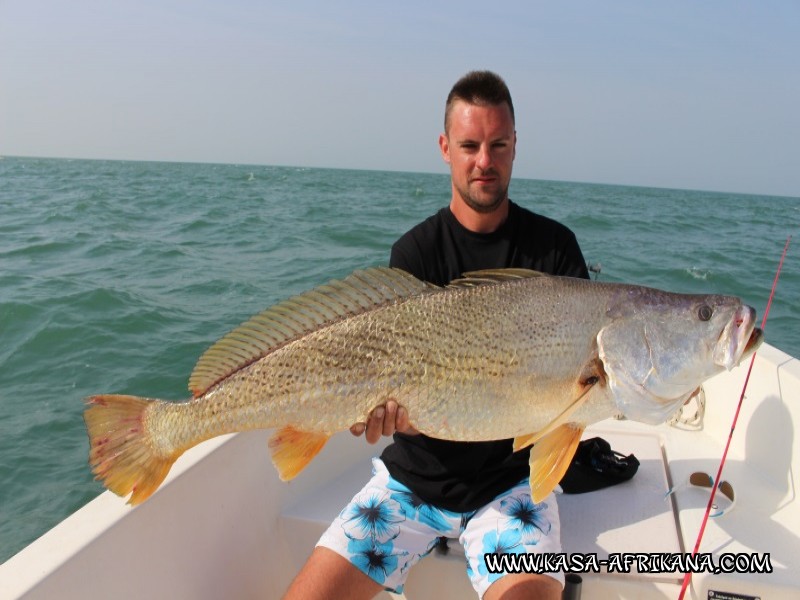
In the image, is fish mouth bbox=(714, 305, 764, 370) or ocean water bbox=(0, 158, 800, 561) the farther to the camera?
ocean water bbox=(0, 158, 800, 561)

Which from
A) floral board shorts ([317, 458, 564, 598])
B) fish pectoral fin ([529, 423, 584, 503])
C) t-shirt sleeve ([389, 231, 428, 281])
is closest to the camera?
fish pectoral fin ([529, 423, 584, 503])

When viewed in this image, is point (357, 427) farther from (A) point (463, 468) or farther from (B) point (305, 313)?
(A) point (463, 468)

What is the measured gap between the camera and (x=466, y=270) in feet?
10.1

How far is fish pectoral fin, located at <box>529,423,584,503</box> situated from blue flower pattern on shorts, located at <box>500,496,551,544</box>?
0.32 metres

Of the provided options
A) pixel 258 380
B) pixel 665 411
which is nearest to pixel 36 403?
pixel 258 380

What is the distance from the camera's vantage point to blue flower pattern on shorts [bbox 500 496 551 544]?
260cm

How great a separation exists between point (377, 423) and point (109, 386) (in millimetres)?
6120

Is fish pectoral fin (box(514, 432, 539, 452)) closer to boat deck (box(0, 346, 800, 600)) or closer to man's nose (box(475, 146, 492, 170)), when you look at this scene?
boat deck (box(0, 346, 800, 600))

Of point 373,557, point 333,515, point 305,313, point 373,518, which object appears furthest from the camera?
point 333,515

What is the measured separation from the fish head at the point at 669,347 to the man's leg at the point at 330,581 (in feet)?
4.45

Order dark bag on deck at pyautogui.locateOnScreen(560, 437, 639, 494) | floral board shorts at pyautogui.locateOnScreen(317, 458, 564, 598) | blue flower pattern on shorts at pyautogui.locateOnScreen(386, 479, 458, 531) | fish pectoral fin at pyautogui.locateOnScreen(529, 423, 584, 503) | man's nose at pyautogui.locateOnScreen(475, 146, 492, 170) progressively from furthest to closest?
dark bag on deck at pyautogui.locateOnScreen(560, 437, 639, 494)
man's nose at pyautogui.locateOnScreen(475, 146, 492, 170)
blue flower pattern on shorts at pyautogui.locateOnScreen(386, 479, 458, 531)
floral board shorts at pyautogui.locateOnScreen(317, 458, 564, 598)
fish pectoral fin at pyautogui.locateOnScreen(529, 423, 584, 503)

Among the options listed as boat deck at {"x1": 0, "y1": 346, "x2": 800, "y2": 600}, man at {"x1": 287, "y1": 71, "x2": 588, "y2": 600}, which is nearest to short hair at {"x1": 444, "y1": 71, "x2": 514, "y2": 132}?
man at {"x1": 287, "y1": 71, "x2": 588, "y2": 600}

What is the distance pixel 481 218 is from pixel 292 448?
1513 millimetres

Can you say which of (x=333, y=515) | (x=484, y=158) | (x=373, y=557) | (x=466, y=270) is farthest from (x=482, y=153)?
(x=333, y=515)
